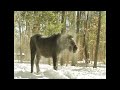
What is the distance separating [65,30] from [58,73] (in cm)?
74

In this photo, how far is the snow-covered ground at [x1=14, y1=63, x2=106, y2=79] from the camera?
7.18 metres

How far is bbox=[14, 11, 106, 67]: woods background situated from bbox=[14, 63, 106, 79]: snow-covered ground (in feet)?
0.31

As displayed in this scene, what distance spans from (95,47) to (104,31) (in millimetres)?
343

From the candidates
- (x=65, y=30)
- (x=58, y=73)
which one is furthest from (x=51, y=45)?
(x=58, y=73)

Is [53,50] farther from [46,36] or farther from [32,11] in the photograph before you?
[32,11]

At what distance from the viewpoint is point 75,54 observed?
7.29 metres

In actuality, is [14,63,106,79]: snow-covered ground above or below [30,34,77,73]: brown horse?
below

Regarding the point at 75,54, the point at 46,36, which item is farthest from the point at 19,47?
the point at 75,54

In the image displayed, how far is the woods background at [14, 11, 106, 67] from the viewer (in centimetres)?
721

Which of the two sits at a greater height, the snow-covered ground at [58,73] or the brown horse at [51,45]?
the brown horse at [51,45]

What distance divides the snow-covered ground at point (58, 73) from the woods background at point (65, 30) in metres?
0.09

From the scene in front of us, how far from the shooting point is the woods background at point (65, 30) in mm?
7207
